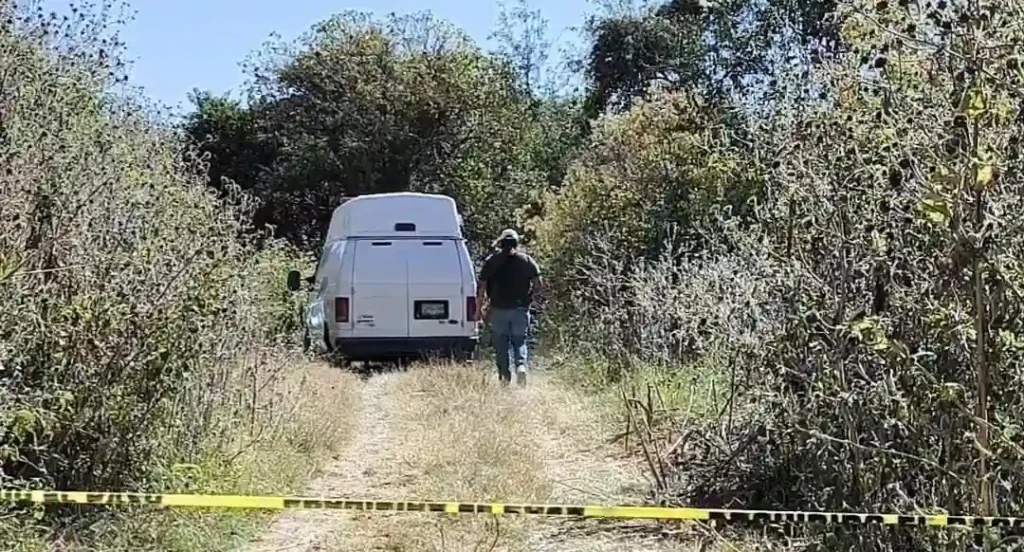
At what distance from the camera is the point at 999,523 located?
425 centimetres

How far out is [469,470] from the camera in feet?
24.7

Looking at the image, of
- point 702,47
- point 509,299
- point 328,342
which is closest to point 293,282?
point 328,342

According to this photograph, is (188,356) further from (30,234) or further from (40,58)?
(40,58)

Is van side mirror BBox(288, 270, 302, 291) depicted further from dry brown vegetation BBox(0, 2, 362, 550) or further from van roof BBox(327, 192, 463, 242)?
dry brown vegetation BBox(0, 2, 362, 550)

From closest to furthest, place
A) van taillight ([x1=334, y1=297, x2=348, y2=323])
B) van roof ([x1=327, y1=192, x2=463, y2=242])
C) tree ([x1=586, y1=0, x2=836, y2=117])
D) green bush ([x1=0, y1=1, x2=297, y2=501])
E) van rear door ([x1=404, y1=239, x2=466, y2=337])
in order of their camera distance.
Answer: green bush ([x1=0, y1=1, x2=297, y2=501]), tree ([x1=586, y1=0, x2=836, y2=117]), van taillight ([x1=334, y1=297, x2=348, y2=323]), van rear door ([x1=404, y1=239, x2=466, y2=337]), van roof ([x1=327, y1=192, x2=463, y2=242])

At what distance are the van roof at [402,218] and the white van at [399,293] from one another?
1cm

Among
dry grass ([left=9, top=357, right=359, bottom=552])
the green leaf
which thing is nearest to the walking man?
dry grass ([left=9, top=357, right=359, bottom=552])

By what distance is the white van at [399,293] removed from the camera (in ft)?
51.6

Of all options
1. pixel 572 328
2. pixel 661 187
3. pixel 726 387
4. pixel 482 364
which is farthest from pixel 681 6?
pixel 726 387

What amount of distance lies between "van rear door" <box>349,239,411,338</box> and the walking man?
2.97 m

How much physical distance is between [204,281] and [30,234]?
37.9 inches

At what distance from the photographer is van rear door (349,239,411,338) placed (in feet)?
51.5

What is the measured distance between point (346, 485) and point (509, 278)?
17.1ft

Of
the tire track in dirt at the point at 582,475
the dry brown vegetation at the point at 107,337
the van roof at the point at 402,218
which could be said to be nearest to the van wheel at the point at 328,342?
the van roof at the point at 402,218
